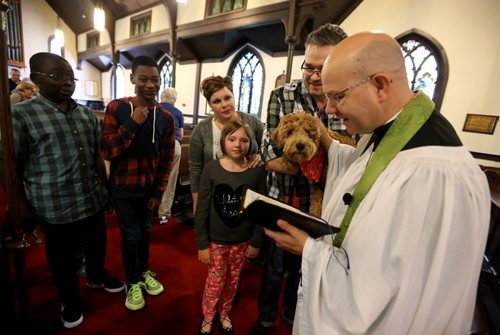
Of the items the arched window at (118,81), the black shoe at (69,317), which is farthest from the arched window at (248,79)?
the arched window at (118,81)

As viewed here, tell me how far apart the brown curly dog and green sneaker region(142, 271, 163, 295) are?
179cm

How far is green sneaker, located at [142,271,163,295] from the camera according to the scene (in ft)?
7.76

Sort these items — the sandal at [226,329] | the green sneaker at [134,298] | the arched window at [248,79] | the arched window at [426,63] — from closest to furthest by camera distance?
the sandal at [226,329] → the green sneaker at [134,298] → the arched window at [426,63] → the arched window at [248,79]

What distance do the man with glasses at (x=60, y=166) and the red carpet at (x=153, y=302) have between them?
0.20 metres

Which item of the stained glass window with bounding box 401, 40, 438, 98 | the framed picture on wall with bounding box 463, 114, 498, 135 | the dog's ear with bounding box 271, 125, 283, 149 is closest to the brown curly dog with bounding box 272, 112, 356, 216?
the dog's ear with bounding box 271, 125, 283, 149

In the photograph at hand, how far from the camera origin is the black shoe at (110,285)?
92.4 inches

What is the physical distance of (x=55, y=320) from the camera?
1994mm

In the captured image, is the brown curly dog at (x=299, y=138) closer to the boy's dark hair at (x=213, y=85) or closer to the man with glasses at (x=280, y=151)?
the man with glasses at (x=280, y=151)

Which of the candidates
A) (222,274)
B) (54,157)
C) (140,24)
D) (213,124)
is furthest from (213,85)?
(140,24)

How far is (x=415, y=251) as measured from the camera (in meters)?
0.75

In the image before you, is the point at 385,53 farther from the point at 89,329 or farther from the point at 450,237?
the point at 89,329

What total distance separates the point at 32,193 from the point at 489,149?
677 cm

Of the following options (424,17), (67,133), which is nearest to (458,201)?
(67,133)

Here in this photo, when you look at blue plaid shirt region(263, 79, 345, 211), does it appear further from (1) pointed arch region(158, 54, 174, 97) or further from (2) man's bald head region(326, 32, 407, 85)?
(1) pointed arch region(158, 54, 174, 97)
